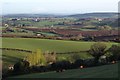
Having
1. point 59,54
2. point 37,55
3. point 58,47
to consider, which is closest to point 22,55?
point 37,55

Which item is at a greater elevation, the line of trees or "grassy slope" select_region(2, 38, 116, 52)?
"grassy slope" select_region(2, 38, 116, 52)

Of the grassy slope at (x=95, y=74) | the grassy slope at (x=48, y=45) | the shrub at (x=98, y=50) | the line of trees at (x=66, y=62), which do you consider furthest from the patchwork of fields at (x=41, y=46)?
the grassy slope at (x=95, y=74)

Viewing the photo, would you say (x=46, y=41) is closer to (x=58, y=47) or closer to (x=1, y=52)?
(x=58, y=47)

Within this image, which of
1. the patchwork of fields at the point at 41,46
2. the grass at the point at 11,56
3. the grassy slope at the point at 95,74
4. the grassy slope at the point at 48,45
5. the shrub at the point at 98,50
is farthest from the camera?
the grassy slope at the point at 48,45

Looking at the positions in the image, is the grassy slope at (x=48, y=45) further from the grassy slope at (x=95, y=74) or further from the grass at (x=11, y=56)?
the grassy slope at (x=95, y=74)

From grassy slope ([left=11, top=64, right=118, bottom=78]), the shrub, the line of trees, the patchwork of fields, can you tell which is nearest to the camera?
grassy slope ([left=11, top=64, right=118, bottom=78])

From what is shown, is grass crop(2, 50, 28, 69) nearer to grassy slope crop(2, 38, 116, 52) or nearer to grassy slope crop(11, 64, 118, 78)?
grassy slope crop(2, 38, 116, 52)

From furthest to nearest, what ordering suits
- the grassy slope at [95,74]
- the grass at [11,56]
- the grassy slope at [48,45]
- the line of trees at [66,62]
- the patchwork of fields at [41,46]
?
1. the grassy slope at [48,45]
2. the patchwork of fields at [41,46]
3. the grass at [11,56]
4. the line of trees at [66,62]
5. the grassy slope at [95,74]

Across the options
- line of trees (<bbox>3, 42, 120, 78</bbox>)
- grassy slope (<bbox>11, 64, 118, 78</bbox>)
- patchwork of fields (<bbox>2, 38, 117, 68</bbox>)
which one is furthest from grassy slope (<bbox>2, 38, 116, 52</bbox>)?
grassy slope (<bbox>11, 64, 118, 78</bbox>)
